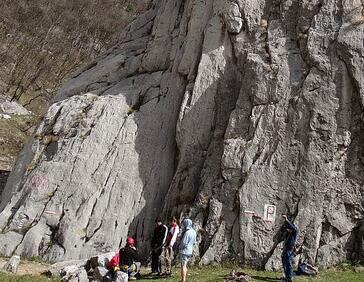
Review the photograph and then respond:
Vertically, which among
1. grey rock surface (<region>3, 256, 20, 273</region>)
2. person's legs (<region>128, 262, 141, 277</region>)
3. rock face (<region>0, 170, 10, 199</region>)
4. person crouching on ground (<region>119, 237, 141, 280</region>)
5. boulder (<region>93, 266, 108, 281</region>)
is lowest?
→ grey rock surface (<region>3, 256, 20, 273</region>)

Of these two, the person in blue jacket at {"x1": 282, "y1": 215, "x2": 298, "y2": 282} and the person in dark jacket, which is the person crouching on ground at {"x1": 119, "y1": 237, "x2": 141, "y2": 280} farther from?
the person in blue jacket at {"x1": 282, "y1": 215, "x2": 298, "y2": 282}

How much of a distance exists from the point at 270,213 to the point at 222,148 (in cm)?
385

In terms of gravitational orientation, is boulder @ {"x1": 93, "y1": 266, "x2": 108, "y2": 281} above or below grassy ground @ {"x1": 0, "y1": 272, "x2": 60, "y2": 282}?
above

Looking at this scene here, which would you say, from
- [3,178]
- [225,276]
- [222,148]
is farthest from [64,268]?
[3,178]

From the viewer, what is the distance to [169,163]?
83.5 ft

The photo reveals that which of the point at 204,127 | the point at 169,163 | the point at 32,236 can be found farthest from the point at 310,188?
the point at 32,236

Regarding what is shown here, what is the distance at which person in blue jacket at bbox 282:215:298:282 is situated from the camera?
16.3m

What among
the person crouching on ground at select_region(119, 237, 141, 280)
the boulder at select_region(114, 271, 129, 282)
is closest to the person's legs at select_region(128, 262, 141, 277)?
the person crouching on ground at select_region(119, 237, 141, 280)

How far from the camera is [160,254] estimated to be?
61.3 ft

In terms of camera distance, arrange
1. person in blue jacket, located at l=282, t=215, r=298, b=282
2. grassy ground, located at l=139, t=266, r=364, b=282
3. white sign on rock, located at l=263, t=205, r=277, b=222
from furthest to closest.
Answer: white sign on rock, located at l=263, t=205, r=277, b=222, grassy ground, located at l=139, t=266, r=364, b=282, person in blue jacket, located at l=282, t=215, r=298, b=282

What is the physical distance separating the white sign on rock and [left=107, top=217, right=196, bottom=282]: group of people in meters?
3.93

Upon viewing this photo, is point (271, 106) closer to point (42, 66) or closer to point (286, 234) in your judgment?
point (286, 234)

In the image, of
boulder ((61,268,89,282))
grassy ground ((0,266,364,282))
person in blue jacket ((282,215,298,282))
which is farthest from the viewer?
grassy ground ((0,266,364,282))

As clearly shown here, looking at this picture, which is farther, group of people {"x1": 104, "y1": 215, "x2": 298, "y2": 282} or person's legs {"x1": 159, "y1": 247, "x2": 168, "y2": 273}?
person's legs {"x1": 159, "y1": 247, "x2": 168, "y2": 273}
